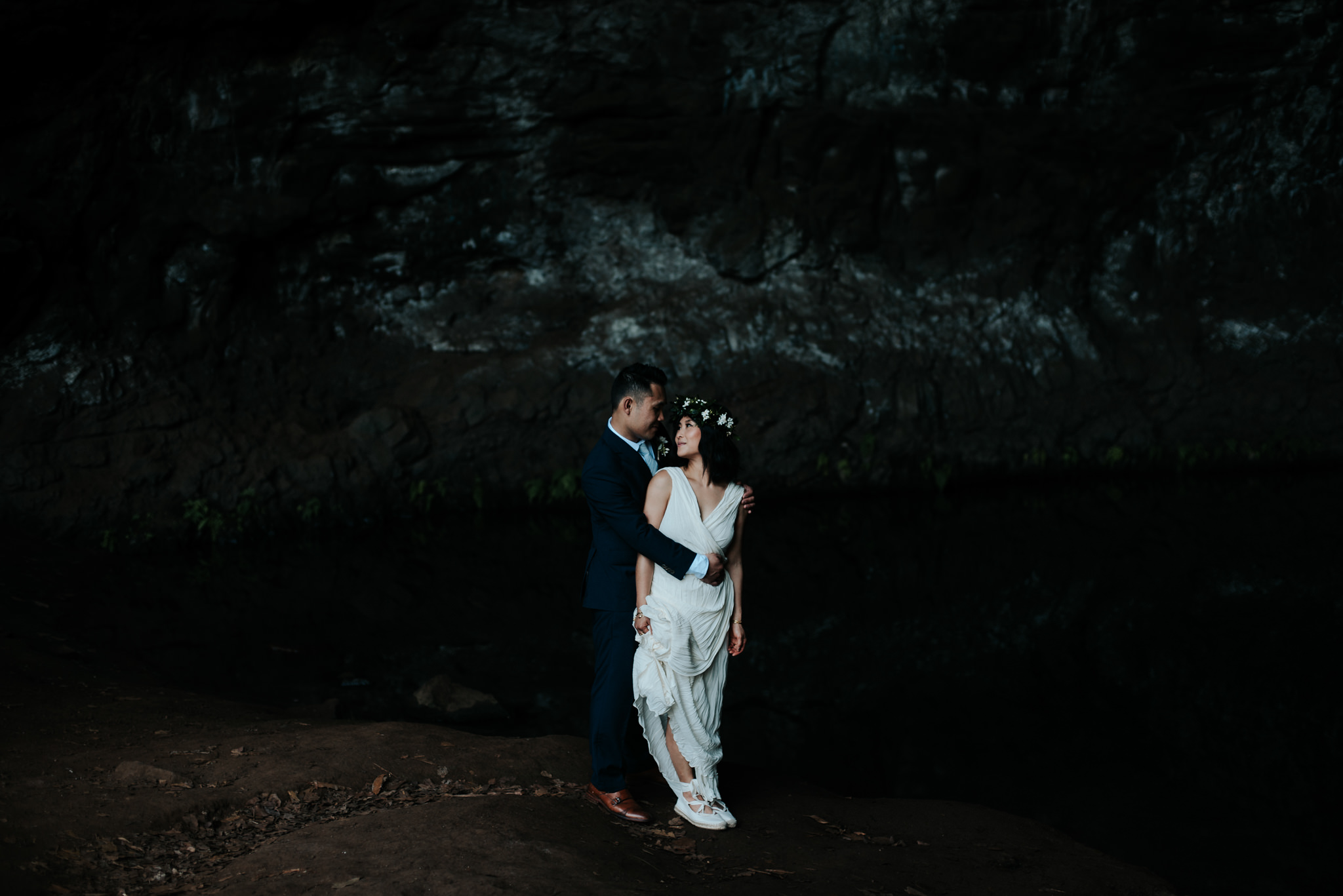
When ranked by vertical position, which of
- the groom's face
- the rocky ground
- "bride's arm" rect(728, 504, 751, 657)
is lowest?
the rocky ground

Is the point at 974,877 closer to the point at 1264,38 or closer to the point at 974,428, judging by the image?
the point at 974,428

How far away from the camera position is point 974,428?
1536cm

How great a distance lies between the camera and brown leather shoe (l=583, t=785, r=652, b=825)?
4473 millimetres

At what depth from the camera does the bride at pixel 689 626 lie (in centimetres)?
451

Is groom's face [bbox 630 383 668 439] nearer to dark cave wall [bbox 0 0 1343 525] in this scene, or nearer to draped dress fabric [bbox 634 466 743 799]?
draped dress fabric [bbox 634 466 743 799]

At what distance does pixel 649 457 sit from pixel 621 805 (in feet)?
5.22

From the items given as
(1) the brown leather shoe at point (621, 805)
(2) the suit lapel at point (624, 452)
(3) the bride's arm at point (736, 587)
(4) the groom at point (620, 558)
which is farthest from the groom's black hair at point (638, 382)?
(1) the brown leather shoe at point (621, 805)

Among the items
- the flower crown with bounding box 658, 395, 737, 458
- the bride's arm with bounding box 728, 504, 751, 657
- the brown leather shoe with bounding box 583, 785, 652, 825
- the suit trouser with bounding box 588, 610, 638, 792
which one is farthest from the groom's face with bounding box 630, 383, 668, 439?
the brown leather shoe with bounding box 583, 785, 652, 825

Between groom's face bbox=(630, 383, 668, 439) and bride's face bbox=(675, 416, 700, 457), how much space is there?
140 millimetres

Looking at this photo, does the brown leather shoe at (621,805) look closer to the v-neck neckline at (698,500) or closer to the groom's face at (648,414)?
the v-neck neckline at (698,500)

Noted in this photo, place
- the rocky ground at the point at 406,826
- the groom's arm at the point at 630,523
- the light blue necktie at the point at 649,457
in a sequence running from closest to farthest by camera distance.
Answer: the rocky ground at the point at 406,826, the groom's arm at the point at 630,523, the light blue necktie at the point at 649,457

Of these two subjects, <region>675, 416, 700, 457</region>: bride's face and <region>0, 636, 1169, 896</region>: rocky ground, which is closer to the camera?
<region>0, 636, 1169, 896</region>: rocky ground

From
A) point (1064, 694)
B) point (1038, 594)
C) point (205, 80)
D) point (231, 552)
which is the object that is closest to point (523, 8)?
point (205, 80)

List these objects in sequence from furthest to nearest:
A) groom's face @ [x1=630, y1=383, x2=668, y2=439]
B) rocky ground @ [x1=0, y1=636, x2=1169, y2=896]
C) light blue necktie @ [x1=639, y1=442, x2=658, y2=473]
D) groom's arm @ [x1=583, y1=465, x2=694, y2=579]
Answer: light blue necktie @ [x1=639, y1=442, x2=658, y2=473] → groom's face @ [x1=630, y1=383, x2=668, y2=439] → groom's arm @ [x1=583, y1=465, x2=694, y2=579] → rocky ground @ [x1=0, y1=636, x2=1169, y2=896]
